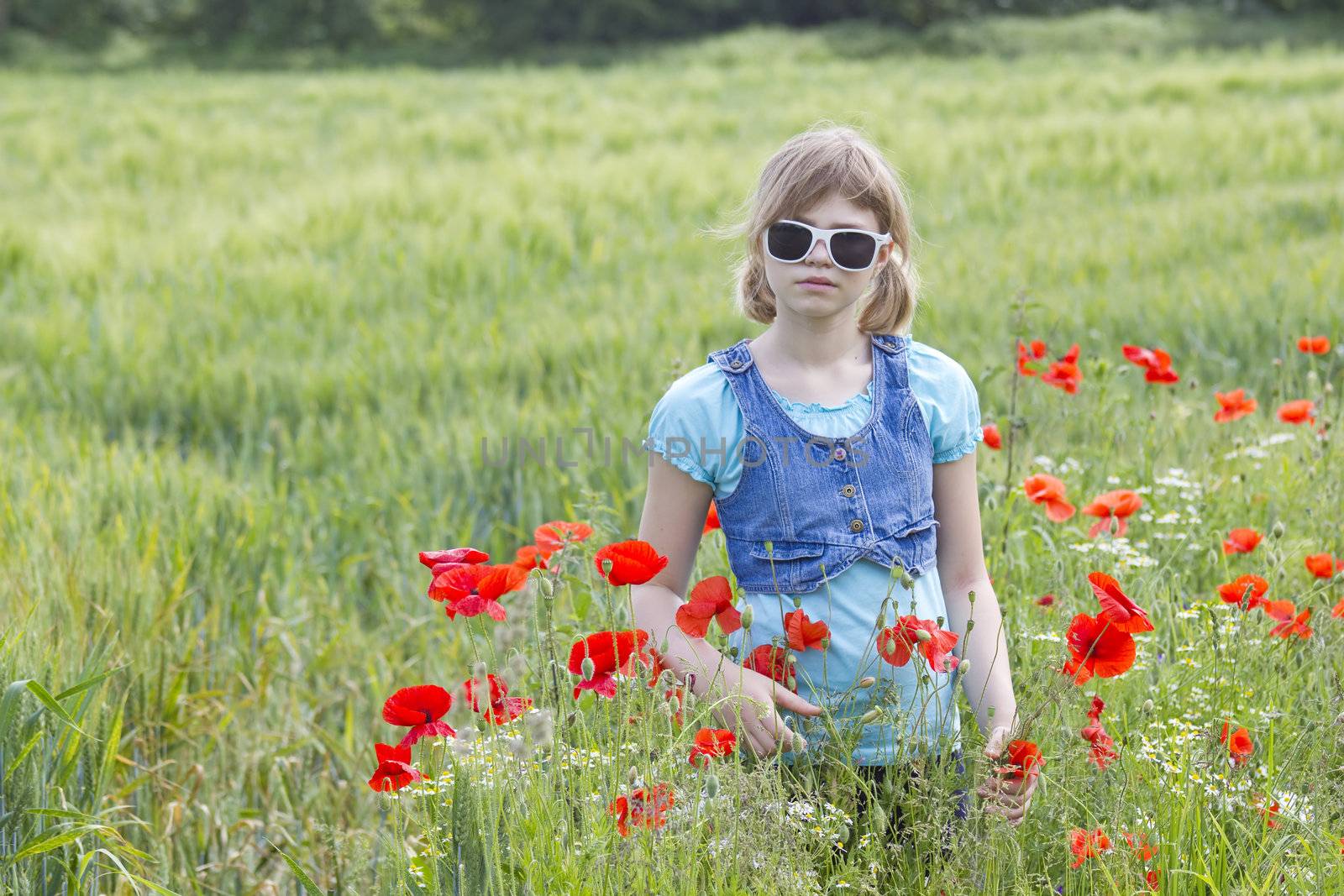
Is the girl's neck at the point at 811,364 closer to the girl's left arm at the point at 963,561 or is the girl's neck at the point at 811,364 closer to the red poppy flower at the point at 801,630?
the girl's left arm at the point at 963,561

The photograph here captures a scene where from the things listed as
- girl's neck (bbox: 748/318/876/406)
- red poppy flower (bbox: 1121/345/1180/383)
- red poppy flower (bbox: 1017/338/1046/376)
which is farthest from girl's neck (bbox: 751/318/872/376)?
red poppy flower (bbox: 1121/345/1180/383)

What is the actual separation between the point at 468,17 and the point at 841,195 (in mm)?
34761

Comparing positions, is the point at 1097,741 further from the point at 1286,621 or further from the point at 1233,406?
the point at 1233,406

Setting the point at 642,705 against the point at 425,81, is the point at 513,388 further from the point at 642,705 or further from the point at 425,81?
the point at 425,81

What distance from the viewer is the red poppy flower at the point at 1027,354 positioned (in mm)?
2541

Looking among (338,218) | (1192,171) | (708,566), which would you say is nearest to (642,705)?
(708,566)

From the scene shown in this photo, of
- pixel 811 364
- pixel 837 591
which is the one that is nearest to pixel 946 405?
pixel 811 364

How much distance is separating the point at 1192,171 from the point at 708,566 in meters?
6.84

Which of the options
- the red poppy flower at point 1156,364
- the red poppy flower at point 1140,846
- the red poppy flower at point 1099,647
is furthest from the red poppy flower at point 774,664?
the red poppy flower at point 1156,364

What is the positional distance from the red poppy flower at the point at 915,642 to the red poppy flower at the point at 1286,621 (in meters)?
0.71

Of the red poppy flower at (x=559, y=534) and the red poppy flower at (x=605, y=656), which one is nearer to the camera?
the red poppy flower at (x=605, y=656)

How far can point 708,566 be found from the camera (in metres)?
2.37

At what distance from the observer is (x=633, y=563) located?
1372 mm

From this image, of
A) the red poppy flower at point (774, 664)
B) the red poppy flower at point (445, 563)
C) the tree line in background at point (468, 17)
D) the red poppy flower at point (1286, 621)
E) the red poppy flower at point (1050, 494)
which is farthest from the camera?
the tree line in background at point (468, 17)
